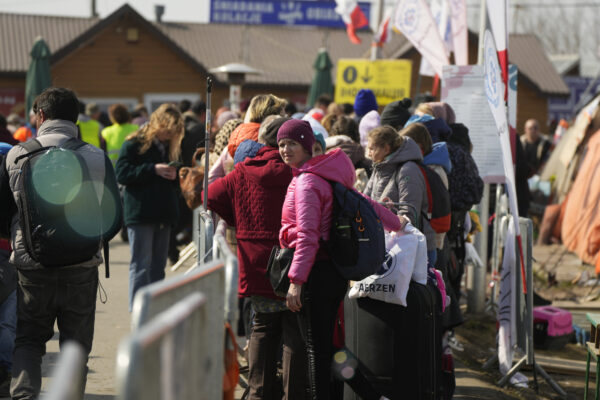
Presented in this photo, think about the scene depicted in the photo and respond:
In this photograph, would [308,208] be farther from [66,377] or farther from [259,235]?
[66,377]

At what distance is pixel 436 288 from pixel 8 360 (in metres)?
2.82

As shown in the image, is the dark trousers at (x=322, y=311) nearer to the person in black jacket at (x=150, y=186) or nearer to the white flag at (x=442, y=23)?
the person in black jacket at (x=150, y=186)

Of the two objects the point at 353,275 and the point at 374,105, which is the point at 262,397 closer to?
the point at 353,275

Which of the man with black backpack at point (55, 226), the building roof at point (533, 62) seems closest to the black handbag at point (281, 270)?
the man with black backpack at point (55, 226)

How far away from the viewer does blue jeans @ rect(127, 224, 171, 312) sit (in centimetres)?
855

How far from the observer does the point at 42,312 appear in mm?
5414

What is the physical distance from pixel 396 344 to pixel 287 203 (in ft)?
3.97

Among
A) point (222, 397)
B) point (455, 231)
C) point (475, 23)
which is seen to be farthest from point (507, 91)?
point (475, 23)

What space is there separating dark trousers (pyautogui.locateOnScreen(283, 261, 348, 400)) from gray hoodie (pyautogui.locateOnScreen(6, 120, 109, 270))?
1.22m

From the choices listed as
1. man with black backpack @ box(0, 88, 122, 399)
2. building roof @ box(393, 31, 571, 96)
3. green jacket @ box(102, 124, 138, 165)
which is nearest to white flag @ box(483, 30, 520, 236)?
man with black backpack @ box(0, 88, 122, 399)

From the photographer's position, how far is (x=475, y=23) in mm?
79812

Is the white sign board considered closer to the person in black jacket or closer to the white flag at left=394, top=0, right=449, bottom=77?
the white flag at left=394, top=0, right=449, bottom=77

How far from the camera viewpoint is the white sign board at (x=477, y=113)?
939 centimetres

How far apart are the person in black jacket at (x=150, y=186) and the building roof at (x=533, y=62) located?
3236 centimetres
